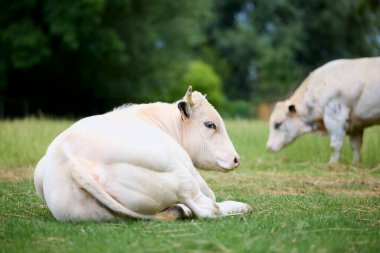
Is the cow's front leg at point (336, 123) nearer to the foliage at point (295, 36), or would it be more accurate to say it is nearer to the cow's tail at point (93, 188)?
the cow's tail at point (93, 188)

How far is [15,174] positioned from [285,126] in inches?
220

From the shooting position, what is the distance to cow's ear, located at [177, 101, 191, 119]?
623 cm

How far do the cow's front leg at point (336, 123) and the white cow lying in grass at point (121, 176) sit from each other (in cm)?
629

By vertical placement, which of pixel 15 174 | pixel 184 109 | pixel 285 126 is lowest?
pixel 15 174

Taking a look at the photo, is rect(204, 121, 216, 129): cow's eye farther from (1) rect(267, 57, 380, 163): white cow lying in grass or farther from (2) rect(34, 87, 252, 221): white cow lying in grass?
(1) rect(267, 57, 380, 163): white cow lying in grass

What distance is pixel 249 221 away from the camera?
549 centimetres

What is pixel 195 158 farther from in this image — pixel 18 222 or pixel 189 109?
pixel 18 222

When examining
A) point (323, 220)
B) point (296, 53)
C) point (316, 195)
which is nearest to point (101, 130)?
point (323, 220)

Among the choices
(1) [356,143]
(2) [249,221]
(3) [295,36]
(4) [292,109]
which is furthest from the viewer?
(3) [295,36]

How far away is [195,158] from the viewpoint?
21.0 feet

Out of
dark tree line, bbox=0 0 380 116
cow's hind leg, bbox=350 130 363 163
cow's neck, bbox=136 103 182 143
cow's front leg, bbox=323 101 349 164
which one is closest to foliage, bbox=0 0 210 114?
dark tree line, bbox=0 0 380 116

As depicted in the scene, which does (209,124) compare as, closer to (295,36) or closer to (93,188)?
(93,188)

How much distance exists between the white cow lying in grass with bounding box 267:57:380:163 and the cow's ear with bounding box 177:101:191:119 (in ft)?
19.5

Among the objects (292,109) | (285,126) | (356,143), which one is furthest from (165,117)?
(285,126)
